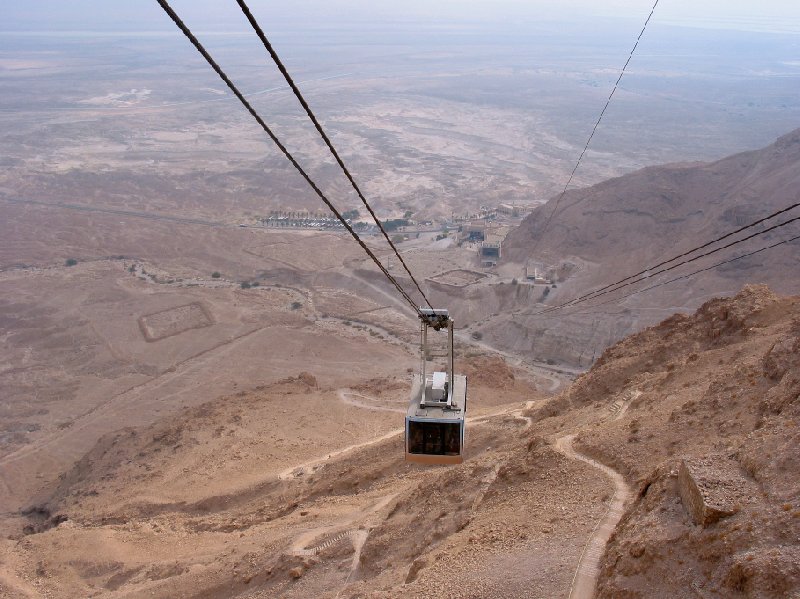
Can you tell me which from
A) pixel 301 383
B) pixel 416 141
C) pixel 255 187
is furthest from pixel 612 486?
pixel 416 141

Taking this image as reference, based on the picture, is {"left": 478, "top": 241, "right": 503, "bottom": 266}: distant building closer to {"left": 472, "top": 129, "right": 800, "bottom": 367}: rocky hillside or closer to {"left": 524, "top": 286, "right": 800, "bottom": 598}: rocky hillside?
{"left": 472, "top": 129, "right": 800, "bottom": 367}: rocky hillside

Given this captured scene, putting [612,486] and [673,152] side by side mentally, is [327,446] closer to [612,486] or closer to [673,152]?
[612,486]

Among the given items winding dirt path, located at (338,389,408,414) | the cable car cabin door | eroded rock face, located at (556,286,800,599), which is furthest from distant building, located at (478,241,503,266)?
the cable car cabin door

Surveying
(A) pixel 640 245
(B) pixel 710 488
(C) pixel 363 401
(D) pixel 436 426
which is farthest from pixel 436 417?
(A) pixel 640 245

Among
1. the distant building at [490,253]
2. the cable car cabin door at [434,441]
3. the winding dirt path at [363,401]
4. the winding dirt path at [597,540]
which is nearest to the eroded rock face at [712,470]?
the winding dirt path at [597,540]

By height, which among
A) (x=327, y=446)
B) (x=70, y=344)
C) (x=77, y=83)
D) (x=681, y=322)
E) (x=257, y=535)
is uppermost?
(x=77, y=83)
